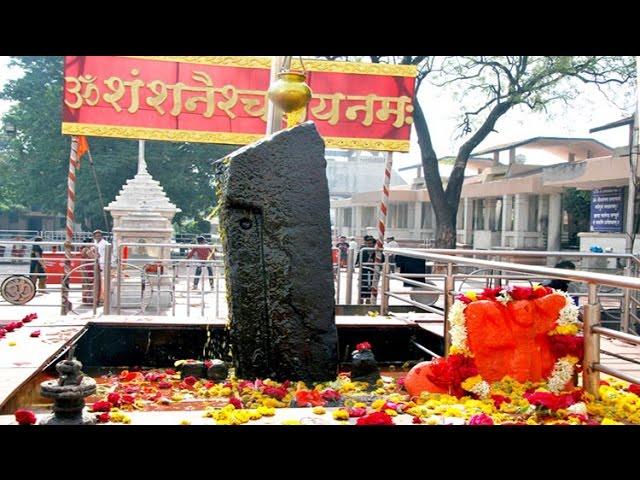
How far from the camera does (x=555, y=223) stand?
22.2 meters

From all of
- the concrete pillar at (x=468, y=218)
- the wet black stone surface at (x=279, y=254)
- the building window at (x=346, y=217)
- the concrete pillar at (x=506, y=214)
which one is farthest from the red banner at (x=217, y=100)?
the building window at (x=346, y=217)

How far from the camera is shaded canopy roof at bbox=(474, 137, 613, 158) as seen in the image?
25188mm

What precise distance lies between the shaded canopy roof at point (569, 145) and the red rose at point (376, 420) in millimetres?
24659

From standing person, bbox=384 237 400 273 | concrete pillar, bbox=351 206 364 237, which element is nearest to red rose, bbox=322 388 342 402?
standing person, bbox=384 237 400 273

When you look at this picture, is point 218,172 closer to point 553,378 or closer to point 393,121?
point 553,378

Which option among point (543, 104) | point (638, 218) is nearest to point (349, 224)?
point (543, 104)

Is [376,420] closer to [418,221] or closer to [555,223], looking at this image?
[555,223]

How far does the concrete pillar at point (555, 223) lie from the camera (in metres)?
22.1

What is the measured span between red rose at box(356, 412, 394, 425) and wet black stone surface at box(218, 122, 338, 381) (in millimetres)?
1624

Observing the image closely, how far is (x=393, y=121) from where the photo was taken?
10297 millimetres

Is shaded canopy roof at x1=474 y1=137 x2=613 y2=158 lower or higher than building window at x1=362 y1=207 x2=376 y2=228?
higher

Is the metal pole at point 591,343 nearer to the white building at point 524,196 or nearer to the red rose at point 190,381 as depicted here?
the red rose at point 190,381

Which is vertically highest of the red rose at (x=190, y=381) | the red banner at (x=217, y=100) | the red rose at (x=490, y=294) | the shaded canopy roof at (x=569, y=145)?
the shaded canopy roof at (x=569, y=145)

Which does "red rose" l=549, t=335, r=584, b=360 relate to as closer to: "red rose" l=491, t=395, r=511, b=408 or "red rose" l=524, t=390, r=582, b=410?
"red rose" l=491, t=395, r=511, b=408
